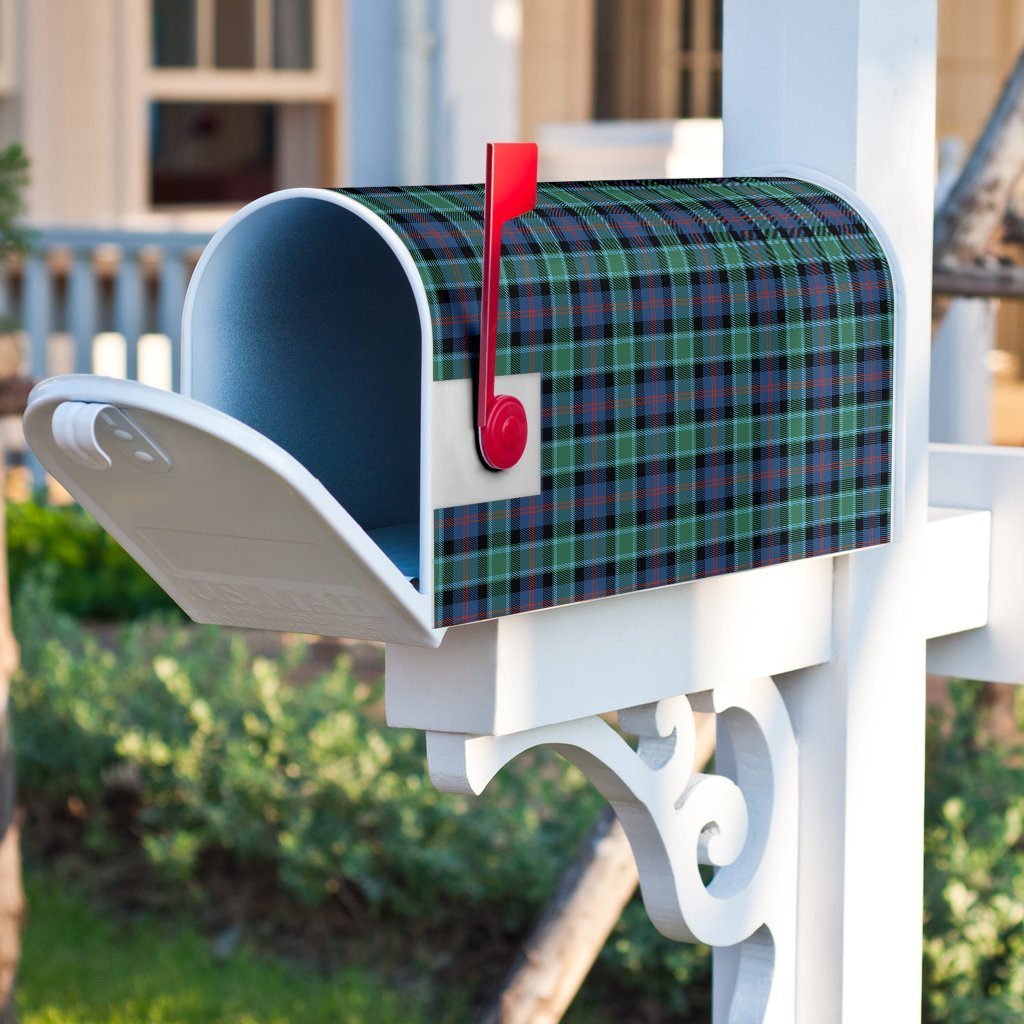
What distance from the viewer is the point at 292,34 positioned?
344 inches

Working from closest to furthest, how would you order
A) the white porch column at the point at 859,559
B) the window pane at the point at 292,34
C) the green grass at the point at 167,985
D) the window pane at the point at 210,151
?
the white porch column at the point at 859,559 → the green grass at the point at 167,985 → the window pane at the point at 292,34 → the window pane at the point at 210,151

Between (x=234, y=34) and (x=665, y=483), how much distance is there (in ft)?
26.1

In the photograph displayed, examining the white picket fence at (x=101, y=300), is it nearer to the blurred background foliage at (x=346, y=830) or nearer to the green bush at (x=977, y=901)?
the blurred background foliage at (x=346, y=830)

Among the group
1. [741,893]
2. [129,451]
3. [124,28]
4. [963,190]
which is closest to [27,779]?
[963,190]

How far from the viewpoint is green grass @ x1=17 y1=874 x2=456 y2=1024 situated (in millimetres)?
3385

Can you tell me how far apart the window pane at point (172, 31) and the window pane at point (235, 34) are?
0.48ft

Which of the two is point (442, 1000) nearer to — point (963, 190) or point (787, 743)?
point (963, 190)

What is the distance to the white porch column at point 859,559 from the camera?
1410 mm

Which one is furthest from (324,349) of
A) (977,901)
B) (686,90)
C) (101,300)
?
(686,90)

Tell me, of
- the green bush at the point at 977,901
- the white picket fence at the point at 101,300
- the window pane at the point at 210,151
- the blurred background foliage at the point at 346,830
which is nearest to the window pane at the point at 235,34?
the window pane at the point at 210,151

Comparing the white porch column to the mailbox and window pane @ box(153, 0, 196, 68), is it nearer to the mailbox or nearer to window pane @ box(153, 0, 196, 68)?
the mailbox

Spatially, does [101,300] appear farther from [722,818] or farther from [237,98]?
[722,818]

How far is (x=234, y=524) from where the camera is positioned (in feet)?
3.42

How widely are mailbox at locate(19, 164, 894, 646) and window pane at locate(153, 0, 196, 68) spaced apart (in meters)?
7.62
